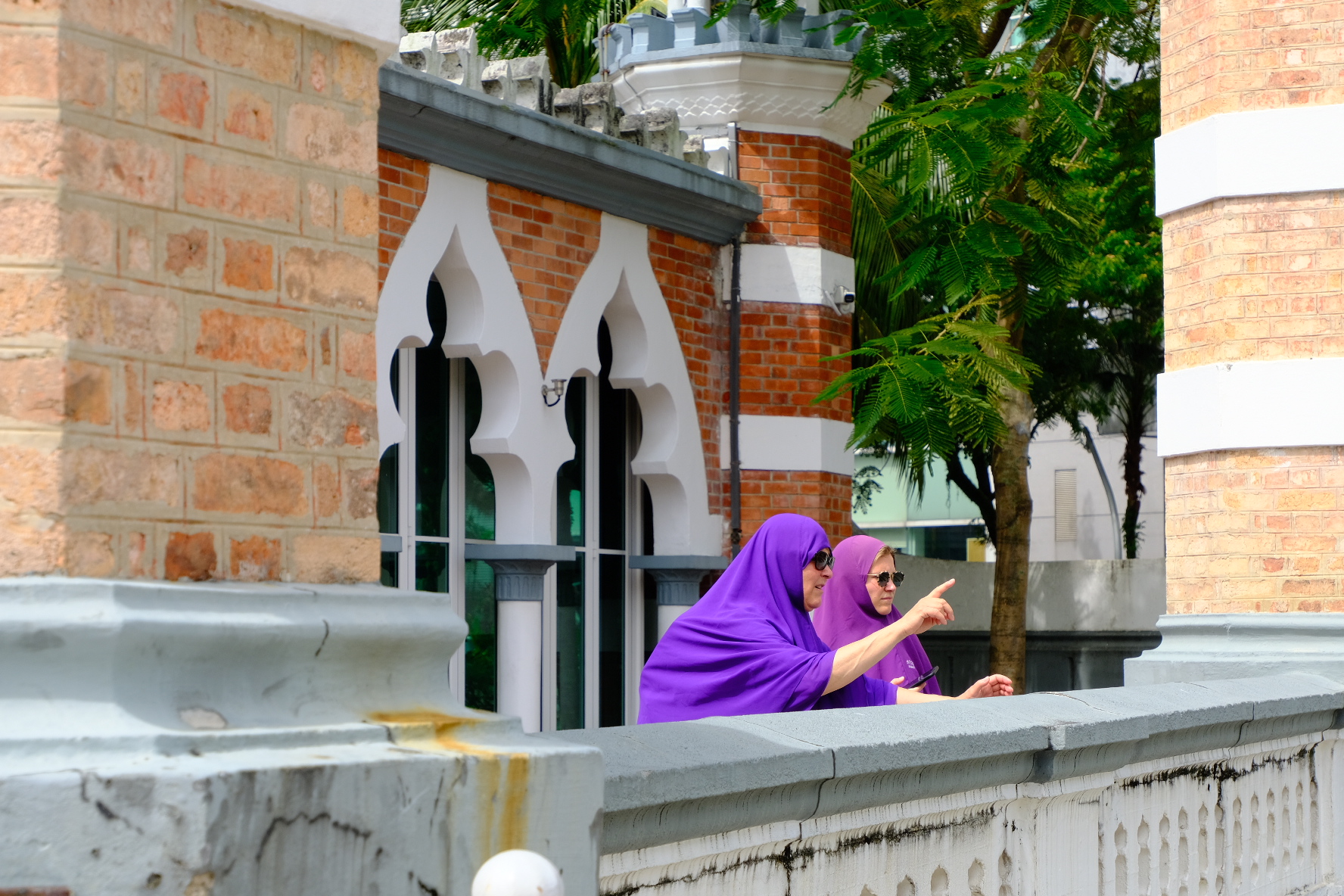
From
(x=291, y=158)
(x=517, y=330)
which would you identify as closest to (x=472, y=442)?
(x=517, y=330)

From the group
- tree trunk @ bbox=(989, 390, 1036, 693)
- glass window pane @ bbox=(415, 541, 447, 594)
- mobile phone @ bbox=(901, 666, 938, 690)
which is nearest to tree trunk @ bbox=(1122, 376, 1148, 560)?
tree trunk @ bbox=(989, 390, 1036, 693)

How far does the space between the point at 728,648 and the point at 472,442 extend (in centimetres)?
491

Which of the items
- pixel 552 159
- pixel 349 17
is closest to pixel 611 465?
pixel 552 159

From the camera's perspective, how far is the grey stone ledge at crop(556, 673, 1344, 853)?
2.64 metres

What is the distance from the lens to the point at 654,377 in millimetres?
10617

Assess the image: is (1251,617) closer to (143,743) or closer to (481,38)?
(143,743)

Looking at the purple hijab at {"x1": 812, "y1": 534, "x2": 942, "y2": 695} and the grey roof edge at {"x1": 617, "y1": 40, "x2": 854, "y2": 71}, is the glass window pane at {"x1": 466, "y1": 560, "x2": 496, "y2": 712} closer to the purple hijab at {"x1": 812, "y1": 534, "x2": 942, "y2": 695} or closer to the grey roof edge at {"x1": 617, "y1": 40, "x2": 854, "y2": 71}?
the grey roof edge at {"x1": 617, "y1": 40, "x2": 854, "y2": 71}

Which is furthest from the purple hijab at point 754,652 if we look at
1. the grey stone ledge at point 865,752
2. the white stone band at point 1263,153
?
the white stone band at point 1263,153

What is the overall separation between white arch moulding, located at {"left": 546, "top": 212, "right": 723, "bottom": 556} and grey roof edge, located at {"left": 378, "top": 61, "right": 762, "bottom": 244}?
0.23 m

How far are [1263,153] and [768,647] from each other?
295 cm

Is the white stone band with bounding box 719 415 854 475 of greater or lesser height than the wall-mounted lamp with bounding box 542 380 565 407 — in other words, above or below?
below

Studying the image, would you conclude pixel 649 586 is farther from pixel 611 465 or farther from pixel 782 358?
pixel 782 358

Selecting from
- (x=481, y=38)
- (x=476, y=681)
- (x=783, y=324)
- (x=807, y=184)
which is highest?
(x=481, y=38)

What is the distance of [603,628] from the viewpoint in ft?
35.8
